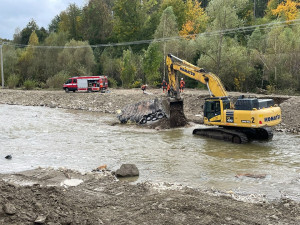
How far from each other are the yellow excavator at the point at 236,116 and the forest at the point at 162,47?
45.9 feet

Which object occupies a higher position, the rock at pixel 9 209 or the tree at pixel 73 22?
the tree at pixel 73 22

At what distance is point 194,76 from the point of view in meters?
21.5

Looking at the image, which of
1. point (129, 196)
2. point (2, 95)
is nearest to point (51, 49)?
point (2, 95)

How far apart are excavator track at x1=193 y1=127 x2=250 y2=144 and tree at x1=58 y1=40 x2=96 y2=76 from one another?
37.1m

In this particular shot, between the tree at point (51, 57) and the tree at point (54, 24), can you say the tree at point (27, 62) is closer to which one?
the tree at point (51, 57)

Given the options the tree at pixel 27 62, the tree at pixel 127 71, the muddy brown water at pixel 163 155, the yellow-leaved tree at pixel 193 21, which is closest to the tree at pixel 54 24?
the tree at pixel 27 62

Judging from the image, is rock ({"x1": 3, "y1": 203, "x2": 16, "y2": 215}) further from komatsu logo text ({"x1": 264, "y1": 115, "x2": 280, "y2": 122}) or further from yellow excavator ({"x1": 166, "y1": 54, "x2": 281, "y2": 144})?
komatsu logo text ({"x1": 264, "y1": 115, "x2": 280, "y2": 122})

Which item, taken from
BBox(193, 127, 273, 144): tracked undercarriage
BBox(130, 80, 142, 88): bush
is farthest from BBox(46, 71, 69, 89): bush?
BBox(193, 127, 273, 144): tracked undercarriage

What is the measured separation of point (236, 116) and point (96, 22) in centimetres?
5463

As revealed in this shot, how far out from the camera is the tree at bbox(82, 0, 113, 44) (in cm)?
6650

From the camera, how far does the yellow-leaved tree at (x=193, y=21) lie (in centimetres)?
6227

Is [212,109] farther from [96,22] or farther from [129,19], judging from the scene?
[96,22]

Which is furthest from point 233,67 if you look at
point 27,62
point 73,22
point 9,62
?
point 73,22

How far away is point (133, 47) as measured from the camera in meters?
63.7
